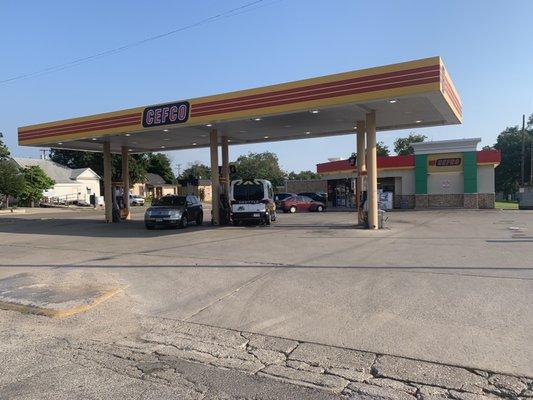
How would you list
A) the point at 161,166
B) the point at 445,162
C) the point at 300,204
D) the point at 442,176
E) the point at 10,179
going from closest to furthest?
the point at 445,162, the point at 442,176, the point at 300,204, the point at 10,179, the point at 161,166

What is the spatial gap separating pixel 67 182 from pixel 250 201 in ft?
156

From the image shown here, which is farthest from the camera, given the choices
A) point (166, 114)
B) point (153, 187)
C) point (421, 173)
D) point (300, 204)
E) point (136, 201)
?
point (153, 187)

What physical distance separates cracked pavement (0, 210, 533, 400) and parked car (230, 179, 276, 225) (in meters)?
9.99

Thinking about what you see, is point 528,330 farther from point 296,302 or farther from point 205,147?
point 205,147

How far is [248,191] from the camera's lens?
2264cm

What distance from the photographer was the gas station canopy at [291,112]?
15.5m

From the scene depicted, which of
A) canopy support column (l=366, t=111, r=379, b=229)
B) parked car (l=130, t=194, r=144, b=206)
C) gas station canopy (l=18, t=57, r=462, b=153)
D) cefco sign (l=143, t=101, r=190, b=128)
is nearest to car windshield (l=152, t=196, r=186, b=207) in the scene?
gas station canopy (l=18, t=57, r=462, b=153)

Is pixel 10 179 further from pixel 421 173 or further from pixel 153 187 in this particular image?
pixel 153 187

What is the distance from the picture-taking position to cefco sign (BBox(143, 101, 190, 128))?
2031 cm

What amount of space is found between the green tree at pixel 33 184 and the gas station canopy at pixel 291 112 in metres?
23.9

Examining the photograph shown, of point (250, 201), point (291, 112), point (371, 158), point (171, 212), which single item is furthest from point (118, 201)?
point (371, 158)

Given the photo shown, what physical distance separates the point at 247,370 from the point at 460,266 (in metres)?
6.91

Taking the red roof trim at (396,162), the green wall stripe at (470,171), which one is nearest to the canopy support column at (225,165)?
the red roof trim at (396,162)

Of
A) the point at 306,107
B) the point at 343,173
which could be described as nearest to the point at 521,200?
the point at 343,173
